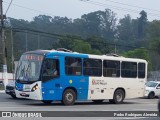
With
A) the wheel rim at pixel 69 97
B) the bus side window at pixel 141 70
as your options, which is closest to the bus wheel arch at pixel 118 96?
the bus side window at pixel 141 70

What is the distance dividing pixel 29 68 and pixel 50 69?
1.14m

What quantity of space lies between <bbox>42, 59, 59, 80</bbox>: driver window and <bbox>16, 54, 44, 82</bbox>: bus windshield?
1.02 feet

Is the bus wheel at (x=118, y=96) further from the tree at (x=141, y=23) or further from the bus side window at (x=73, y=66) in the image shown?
the tree at (x=141, y=23)

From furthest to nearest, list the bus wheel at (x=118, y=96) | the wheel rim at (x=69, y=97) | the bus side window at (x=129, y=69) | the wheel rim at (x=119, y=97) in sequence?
the bus side window at (x=129, y=69), the wheel rim at (x=119, y=97), the bus wheel at (x=118, y=96), the wheel rim at (x=69, y=97)

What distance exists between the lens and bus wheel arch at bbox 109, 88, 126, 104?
27950 millimetres

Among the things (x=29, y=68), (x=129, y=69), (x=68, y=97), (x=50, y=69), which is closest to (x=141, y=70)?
(x=129, y=69)

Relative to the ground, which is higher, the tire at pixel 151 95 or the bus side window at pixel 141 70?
the bus side window at pixel 141 70

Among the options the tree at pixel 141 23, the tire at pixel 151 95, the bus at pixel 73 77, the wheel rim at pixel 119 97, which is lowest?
the tire at pixel 151 95

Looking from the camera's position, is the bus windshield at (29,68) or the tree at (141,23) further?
the tree at (141,23)

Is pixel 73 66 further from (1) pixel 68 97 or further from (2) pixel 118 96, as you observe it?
(2) pixel 118 96

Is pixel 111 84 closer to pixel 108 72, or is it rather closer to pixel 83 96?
pixel 108 72

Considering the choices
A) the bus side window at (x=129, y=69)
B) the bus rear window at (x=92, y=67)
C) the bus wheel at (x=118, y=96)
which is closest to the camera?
the bus rear window at (x=92, y=67)

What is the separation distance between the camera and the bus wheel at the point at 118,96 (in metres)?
27.9

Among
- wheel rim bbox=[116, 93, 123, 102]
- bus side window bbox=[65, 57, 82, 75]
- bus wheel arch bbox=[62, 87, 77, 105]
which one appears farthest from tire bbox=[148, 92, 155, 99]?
bus wheel arch bbox=[62, 87, 77, 105]
